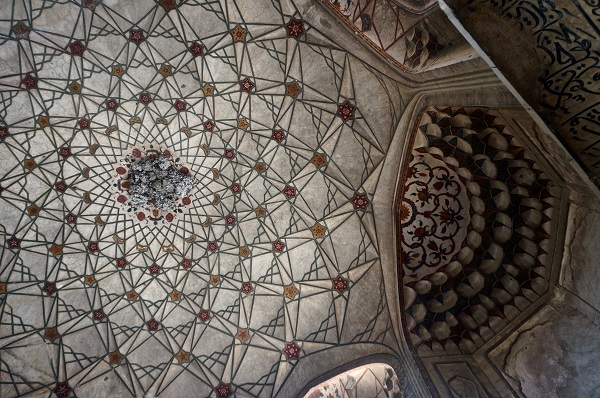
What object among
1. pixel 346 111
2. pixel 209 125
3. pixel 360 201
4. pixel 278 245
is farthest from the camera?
pixel 278 245

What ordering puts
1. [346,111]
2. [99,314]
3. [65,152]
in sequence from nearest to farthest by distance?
[346,111]
[65,152]
[99,314]

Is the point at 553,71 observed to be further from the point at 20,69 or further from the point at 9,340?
the point at 9,340

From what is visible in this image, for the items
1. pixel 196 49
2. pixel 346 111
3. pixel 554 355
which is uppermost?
pixel 196 49

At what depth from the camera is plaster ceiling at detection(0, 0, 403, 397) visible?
324 inches

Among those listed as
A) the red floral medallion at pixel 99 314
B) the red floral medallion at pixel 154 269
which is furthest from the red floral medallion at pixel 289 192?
the red floral medallion at pixel 99 314

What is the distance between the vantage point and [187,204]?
386 inches

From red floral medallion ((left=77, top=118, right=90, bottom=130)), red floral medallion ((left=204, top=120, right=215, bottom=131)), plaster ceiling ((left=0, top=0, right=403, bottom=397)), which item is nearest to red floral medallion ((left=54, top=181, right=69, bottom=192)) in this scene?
plaster ceiling ((left=0, top=0, right=403, bottom=397))

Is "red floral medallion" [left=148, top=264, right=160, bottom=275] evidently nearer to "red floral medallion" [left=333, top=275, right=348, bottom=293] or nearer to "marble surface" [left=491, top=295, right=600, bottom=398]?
"red floral medallion" [left=333, top=275, right=348, bottom=293]

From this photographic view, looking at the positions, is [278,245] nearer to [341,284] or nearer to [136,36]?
[341,284]

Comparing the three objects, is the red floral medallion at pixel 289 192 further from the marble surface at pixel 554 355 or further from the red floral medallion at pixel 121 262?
the marble surface at pixel 554 355

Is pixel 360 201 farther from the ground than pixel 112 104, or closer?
closer

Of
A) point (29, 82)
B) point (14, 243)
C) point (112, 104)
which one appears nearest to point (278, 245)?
point (112, 104)

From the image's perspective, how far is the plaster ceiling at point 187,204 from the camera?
324 inches

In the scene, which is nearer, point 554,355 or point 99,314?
point 554,355
